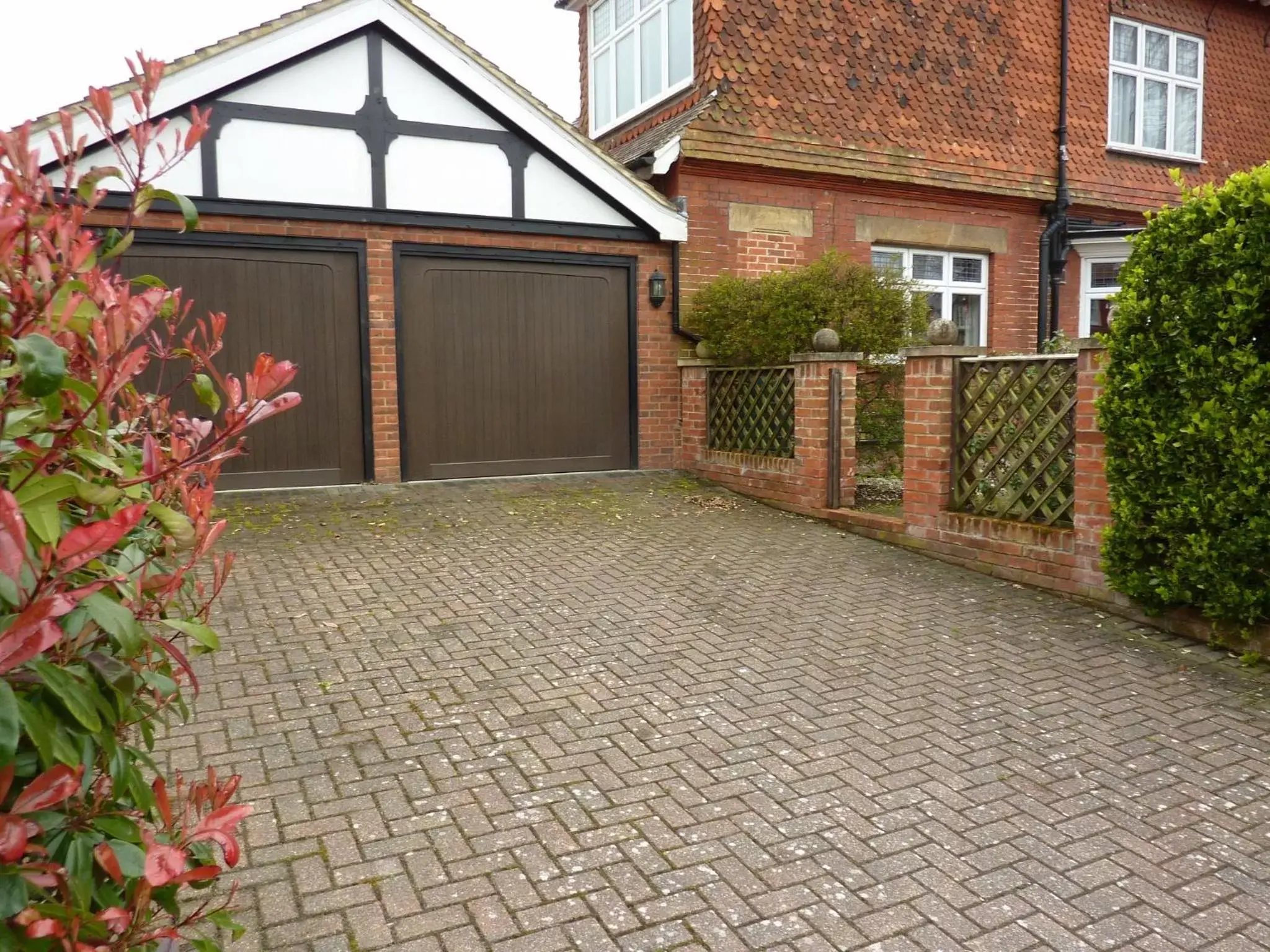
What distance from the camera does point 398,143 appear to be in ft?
29.4

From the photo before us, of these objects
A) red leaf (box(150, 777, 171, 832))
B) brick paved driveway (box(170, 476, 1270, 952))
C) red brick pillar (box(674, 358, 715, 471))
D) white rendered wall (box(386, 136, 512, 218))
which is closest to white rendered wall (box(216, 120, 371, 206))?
white rendered wall (box(386, 136, 512, 218))

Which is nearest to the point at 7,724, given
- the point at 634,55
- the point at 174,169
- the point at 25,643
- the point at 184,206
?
the point at 25,643

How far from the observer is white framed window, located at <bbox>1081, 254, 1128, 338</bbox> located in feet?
43.9

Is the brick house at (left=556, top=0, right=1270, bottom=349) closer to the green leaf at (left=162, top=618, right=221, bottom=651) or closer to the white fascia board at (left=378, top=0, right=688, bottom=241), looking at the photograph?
the white fascia board at (left=378, top=0, right=688, bottom=241)

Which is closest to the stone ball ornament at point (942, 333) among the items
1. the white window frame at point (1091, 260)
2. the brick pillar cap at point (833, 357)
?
the brick pillar cap at point (833, 357)

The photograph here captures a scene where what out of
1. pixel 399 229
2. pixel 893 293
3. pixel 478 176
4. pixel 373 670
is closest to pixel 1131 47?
pixel 893 293

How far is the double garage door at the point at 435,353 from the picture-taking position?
867 cm

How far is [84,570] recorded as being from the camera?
1.55m

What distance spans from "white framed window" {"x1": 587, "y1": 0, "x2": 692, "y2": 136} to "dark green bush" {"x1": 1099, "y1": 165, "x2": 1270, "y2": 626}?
289 inches

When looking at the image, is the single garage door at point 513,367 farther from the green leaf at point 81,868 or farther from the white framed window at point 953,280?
the green leaf at point 81,868

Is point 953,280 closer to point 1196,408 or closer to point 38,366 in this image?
point 1196,408

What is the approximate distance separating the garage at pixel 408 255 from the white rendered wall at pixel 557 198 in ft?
0.06

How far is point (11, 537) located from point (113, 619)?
215mm

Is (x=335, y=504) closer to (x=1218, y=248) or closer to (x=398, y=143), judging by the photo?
(x=398, y=143)
